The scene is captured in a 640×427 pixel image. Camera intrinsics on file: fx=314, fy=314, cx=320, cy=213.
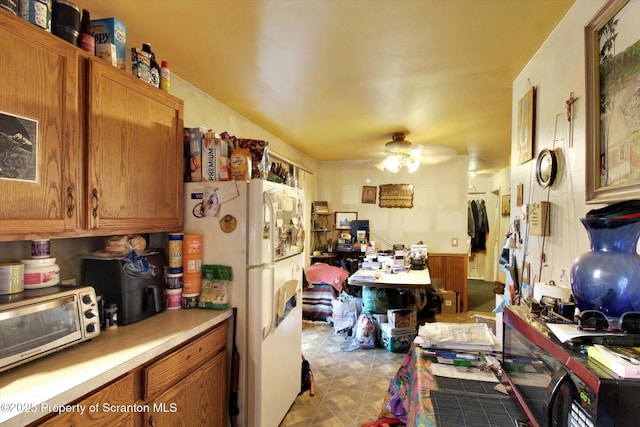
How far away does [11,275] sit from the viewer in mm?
1181

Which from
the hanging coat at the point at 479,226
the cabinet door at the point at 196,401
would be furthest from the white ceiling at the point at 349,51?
the hanging coat at the point at 479,226

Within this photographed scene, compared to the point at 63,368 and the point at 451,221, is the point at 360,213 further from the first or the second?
the point at 63,368

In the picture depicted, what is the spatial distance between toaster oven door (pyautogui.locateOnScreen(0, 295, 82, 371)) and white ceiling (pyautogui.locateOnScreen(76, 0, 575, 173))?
135 cm

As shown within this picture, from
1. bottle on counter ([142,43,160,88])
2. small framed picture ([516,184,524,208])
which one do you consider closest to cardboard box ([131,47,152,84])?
bottle on counter ([142,43,160,88])

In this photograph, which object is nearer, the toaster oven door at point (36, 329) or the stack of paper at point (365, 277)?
the toaster oven door at point (36, 329)

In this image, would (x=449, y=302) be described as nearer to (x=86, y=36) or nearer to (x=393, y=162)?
(x=393, y=162)

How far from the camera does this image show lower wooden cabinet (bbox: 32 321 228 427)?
103 centimetres

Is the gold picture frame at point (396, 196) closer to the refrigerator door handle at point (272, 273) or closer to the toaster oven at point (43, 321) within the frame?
the refrigerator door handle at point (272, 273)

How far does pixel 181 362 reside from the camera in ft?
4.60

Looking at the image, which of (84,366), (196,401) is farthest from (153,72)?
(196,401)

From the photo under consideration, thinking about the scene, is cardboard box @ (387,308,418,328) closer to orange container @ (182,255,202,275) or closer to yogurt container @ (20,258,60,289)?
orange container @ (182,255,202,275)

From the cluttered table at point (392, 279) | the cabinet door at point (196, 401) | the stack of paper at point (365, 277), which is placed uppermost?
the stack of paper at point (365, 277)

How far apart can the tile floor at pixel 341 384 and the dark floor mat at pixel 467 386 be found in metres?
1.19

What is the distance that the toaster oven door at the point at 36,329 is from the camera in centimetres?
100
